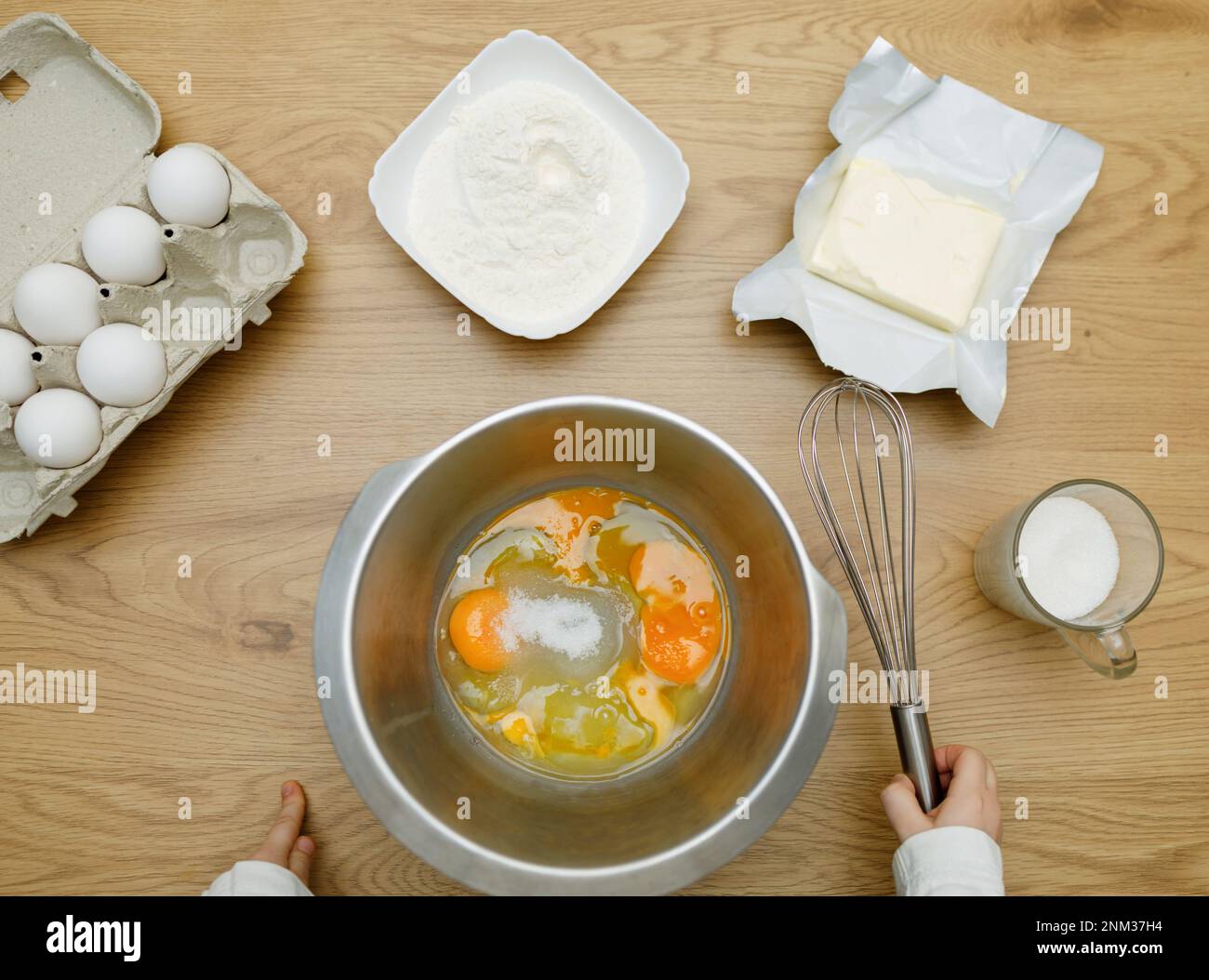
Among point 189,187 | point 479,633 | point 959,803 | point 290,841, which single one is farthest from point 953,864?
point 189,187

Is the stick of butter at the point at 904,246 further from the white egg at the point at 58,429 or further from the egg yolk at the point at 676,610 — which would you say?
the white egg at the point at 58,429

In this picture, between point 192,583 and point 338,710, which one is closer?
point 338,710

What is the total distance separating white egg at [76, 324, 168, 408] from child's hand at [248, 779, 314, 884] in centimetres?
36

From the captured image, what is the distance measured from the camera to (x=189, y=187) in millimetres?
680

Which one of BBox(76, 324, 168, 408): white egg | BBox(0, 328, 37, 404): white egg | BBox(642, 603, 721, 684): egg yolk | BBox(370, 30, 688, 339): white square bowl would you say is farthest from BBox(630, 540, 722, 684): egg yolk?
BBox(0, 328, 37, 404): white egg

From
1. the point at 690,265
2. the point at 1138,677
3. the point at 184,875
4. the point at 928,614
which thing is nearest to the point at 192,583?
the point at 184,875

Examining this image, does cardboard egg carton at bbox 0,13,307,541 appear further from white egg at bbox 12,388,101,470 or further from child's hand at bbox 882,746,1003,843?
child's hand at bbox 882,746,1003,843

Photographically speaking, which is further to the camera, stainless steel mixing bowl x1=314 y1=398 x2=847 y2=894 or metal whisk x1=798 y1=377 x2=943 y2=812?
metal whisk x1=798 y1=377 x2=943 y2=812

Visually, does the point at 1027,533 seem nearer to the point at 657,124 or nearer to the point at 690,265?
the point at 690,265

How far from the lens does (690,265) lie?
746 millimetres

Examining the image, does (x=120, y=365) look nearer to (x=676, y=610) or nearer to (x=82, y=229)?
(x=82, y=229)

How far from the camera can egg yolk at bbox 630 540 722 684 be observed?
69 cm

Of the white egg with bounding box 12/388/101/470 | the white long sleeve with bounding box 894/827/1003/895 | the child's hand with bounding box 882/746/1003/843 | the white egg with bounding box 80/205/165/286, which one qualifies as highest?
the white egg with bounding box 80/205/165/286

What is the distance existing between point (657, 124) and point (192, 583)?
61 centimetres
